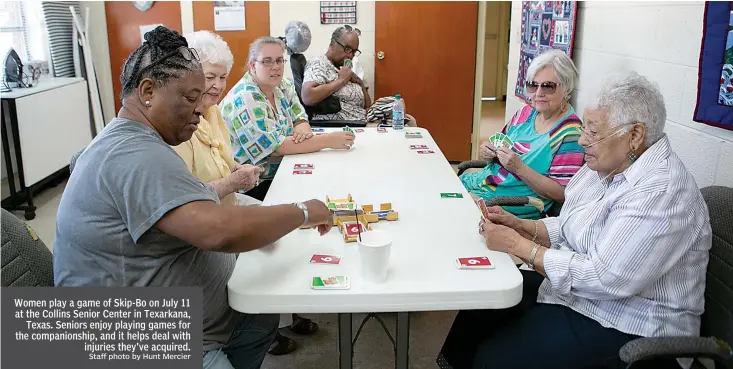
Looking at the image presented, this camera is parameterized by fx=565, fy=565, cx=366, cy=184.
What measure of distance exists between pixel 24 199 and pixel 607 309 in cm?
429

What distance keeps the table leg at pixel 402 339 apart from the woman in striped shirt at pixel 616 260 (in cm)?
24

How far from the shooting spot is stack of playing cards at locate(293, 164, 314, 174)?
2385 mm

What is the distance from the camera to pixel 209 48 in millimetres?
2225

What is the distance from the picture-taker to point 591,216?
5.28 ft

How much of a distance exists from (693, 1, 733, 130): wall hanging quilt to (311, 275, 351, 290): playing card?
133cm

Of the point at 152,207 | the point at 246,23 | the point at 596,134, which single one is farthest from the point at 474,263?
the point at 246,23

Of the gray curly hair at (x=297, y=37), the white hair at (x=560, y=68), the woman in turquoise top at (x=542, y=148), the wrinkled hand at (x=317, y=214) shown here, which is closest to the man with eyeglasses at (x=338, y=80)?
the gray curly hair at (x=297, y=37)

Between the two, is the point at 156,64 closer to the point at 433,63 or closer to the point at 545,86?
the point at 545,86

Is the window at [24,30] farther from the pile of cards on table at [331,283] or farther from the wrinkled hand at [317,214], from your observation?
the pile of cards on table at [331,283]

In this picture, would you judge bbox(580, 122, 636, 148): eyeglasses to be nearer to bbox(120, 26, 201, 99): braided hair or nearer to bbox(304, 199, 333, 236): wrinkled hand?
bbox(304, 199, 333, 236): wrinkled hand

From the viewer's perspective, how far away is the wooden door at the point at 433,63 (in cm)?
512

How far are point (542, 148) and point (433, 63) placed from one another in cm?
307

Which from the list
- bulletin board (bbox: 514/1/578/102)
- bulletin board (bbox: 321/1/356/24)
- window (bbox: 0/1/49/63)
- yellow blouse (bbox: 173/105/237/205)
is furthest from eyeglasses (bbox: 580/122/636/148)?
window (bbox: 0/1/49/63)

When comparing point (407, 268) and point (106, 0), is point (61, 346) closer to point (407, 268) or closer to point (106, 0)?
point (407, 268)
